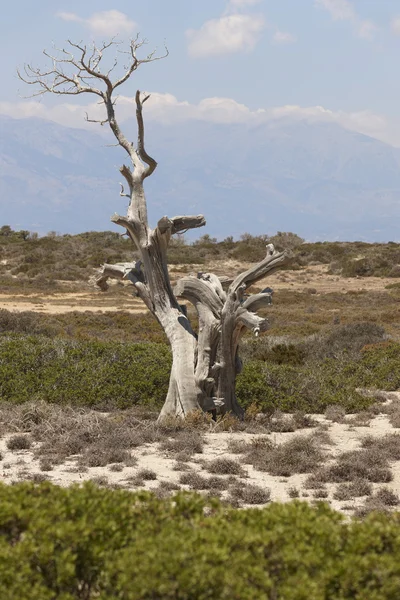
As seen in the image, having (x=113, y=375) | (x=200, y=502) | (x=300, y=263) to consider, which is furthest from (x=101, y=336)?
(x=300, y=263)

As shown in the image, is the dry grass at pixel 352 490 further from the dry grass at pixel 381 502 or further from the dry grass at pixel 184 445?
the dry grass at pixel 184 445

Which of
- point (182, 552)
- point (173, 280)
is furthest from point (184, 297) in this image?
point (173, 280)

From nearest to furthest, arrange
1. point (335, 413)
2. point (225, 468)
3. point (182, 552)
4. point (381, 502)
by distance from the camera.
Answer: point (182, 552) < point (381, 502) < point (225, 468) < point (335, 413)

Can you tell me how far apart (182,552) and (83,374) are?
10.3 m

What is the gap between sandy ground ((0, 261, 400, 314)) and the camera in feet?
106

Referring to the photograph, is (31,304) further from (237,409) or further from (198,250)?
(198,250)

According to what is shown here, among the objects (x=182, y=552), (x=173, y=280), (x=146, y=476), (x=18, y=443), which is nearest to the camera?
(x=182, y=552)

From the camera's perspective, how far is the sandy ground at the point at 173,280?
32438 millimetres

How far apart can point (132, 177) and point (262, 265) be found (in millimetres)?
2578

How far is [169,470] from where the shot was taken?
9320 mm

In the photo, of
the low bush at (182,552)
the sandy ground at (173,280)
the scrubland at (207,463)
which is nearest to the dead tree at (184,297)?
the scrubland at (207,463)

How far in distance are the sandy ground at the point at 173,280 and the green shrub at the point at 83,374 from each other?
14.2 m

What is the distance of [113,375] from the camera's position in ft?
46.0

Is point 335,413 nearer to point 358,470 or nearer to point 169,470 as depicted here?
point 358,470
